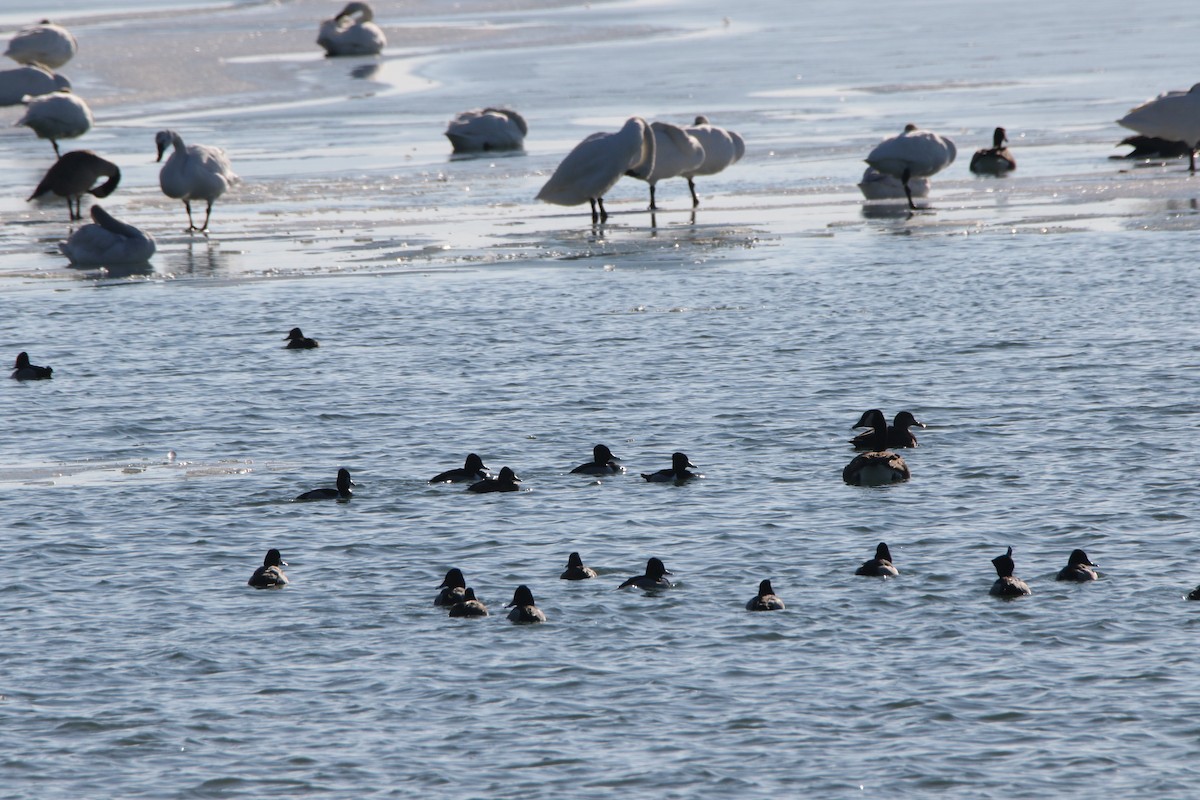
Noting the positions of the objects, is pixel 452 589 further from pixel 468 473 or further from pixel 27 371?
pixel 27 371

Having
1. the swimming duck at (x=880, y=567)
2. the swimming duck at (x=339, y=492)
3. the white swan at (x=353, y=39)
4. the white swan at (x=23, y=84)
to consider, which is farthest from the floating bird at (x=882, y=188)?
the white swan at (x=353, y=39)

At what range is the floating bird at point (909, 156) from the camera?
3089cm

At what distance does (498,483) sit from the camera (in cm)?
1520

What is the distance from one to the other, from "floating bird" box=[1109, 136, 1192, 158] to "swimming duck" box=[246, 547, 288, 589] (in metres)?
26.5

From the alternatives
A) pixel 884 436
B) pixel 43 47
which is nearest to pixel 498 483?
pixel 884 436

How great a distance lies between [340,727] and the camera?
10.6m

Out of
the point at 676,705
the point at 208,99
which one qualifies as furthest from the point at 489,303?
the point at 208,99

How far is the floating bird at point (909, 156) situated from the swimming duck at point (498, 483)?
17.3 metres

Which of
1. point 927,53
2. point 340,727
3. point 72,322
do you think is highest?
point 927,53

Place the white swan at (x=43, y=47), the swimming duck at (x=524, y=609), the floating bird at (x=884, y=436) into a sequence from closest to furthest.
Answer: the swimming duck at (x=524, y=609), the floating bird at (x=884, y=436), the white swan at (x=43, y=47)

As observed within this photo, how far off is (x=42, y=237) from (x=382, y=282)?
8.80 meters

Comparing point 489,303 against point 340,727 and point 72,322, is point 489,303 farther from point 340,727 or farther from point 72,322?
point 340,727

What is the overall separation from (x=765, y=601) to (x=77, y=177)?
24.9 meters

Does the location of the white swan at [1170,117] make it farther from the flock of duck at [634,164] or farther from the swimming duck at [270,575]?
the swimming duck at [270,575]
